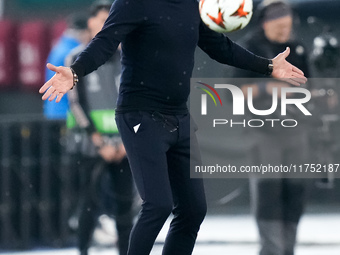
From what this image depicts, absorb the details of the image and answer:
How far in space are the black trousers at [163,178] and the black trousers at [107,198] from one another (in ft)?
5.52

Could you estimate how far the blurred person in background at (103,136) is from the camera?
6.78 metres

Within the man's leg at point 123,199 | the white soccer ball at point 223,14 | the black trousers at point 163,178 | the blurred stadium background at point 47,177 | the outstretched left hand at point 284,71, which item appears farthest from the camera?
the blurred stadium background at point 47,177

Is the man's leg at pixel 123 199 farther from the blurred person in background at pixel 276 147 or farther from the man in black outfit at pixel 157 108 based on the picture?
the man in black outfit at pixel 157 108

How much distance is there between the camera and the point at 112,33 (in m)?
4.87

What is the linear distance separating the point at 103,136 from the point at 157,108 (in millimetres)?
1891

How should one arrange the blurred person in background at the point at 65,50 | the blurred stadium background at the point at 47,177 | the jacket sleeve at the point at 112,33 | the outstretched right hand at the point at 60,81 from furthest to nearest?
the blurred stadium background at the point at 47,177 < the blurred person in background at the point at 65,50 < the jacket sleeve at the point at 112,33 < the outstretched right hand at the point at 60,81

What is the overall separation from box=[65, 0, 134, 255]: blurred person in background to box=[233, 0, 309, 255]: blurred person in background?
910 millimetres

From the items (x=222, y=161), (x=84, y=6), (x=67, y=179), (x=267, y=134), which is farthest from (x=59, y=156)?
(x=84, y=6)

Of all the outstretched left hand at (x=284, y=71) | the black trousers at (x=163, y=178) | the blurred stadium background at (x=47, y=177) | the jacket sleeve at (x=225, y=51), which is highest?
the jacket sleeve at (x=225, y=51)

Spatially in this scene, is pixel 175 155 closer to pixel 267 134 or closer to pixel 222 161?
pixel 267 134

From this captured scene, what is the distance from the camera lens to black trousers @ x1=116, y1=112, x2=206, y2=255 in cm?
489

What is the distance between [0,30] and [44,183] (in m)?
2.94

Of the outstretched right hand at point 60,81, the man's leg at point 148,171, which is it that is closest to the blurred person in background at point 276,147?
the man's leg at point 148,171

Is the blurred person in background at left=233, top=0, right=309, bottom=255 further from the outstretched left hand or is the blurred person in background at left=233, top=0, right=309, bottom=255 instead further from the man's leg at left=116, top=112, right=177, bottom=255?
the man's leg at left=116, top=112, right=177, bottom=255
